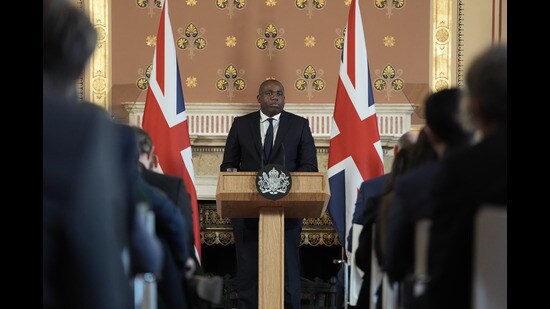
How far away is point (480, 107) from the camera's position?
3.17ft

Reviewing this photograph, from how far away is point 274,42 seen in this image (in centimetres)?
561

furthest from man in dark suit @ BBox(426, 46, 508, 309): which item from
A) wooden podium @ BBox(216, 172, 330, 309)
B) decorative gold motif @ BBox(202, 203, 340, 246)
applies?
decorative gold motif @ BBox(202, 203, 340, 246)

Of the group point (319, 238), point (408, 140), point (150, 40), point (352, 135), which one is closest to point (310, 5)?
point (150, 40)

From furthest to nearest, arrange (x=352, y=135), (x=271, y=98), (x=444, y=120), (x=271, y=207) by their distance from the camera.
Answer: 1. (x=271, y=98)
2. (x=271, y=207)
3. (x=352, y=135)
4. (x=444, y=120)

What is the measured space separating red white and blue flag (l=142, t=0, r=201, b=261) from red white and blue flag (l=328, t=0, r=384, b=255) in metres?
0.48

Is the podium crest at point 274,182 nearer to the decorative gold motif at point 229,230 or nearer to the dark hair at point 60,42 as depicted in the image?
the decorative gold motif at point 229,230

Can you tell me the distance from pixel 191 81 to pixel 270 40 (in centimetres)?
51

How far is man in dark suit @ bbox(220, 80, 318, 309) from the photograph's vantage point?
4062 mm

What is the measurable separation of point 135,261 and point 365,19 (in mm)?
4552

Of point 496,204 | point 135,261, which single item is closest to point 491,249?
point 496,204

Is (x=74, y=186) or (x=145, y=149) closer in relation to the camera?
(x=74, y=186)

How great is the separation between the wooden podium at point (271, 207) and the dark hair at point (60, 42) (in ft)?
7.26

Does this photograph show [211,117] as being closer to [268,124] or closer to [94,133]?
[268,124]

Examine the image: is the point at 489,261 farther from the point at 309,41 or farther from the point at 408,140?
the point at 309,41
